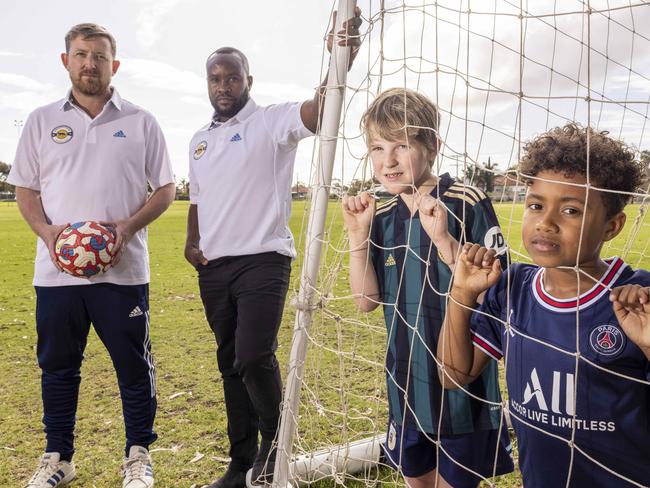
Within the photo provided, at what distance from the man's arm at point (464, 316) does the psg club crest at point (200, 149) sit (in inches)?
61.4

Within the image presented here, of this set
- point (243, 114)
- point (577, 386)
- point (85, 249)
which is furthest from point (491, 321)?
point (85, 249)

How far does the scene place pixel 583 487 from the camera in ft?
4.57

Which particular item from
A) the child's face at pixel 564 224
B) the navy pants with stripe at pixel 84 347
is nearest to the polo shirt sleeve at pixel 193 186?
the navy pants with stripe at pixel 84 347

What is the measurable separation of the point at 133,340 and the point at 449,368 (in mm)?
1653

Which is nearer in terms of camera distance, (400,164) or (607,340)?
(607,340)

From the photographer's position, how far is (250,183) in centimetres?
260

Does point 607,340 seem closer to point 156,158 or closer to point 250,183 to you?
point 250,183

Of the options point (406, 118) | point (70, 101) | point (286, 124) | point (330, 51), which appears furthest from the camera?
point (70, 101)

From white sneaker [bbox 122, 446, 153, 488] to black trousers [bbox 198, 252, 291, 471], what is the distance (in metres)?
0.39

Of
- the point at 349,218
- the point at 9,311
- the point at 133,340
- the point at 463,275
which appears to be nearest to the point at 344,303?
the point at 9,311

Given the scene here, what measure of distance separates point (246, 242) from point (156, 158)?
28.5 inches

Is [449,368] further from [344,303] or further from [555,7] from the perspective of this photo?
[344,303]

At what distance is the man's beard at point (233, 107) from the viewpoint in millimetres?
2744

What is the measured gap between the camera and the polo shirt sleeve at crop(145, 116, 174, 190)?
287 centimetres
